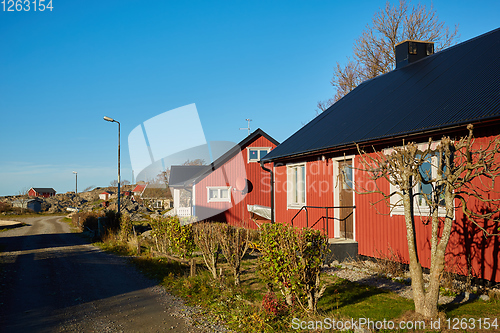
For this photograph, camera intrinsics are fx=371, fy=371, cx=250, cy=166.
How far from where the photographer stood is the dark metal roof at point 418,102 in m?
7.71

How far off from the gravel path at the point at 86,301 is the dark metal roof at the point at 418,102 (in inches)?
237

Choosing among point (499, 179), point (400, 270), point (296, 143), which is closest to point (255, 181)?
point (296, 143)

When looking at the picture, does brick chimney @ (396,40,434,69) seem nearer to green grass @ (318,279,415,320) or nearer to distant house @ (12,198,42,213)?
green grass @ (318,279,415,320)

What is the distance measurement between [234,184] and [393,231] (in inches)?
664

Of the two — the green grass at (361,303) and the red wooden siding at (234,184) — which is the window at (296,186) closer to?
the green grass at (361,303)

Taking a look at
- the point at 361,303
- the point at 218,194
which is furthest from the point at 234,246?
the point at 218,194

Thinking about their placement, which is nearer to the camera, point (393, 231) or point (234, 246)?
point (234, 246)

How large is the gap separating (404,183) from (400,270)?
4118mm

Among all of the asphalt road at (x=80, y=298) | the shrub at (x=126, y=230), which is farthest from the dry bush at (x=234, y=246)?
the shrub at (x=126, y=230)

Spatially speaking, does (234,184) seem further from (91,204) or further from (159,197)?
(91,204)

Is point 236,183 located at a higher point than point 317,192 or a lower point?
higher

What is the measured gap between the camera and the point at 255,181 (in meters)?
25.4

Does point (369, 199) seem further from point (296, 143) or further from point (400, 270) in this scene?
point (296, 143)

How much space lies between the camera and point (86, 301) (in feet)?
25.4
